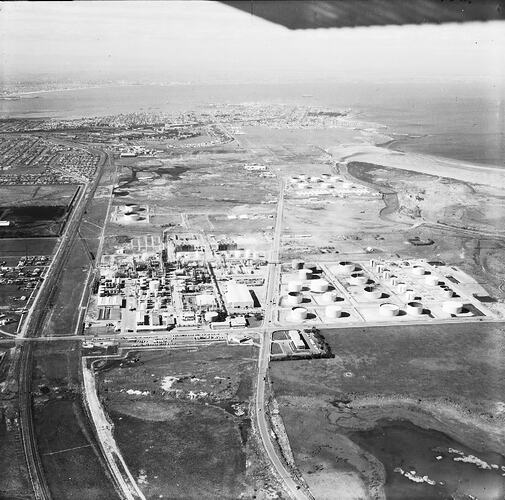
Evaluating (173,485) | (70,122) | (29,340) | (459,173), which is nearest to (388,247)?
(29,340)

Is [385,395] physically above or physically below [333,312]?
below

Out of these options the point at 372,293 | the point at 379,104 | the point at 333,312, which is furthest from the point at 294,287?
the point at 379,104

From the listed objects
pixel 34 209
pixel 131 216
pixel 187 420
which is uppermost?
pixel 34 209

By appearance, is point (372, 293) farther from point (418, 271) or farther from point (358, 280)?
point (418, 271)

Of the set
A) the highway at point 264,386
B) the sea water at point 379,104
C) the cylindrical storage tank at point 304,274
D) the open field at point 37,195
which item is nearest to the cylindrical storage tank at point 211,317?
the highway at point 264,386

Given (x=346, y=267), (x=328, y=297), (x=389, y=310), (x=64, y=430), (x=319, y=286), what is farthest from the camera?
(x=346, y=267)

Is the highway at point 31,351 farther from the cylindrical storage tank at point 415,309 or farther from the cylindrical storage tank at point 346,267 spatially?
the cylindrical storage tank at point 415,309
